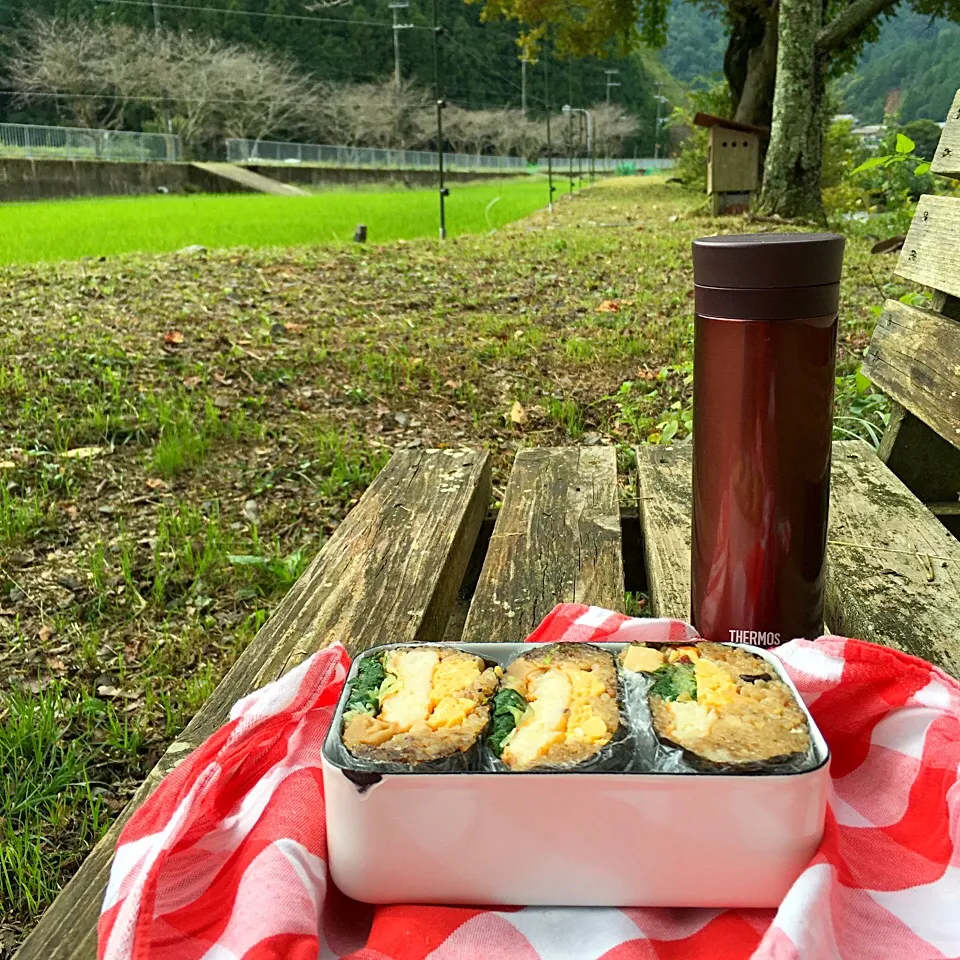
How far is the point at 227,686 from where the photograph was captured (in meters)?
0.97

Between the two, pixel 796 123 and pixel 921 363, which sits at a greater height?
pixel 796 123

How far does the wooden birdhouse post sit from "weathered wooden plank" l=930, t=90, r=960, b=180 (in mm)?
11450

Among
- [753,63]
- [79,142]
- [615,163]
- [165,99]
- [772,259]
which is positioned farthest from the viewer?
[615,163]

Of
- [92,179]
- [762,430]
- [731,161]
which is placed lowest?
[762,430]

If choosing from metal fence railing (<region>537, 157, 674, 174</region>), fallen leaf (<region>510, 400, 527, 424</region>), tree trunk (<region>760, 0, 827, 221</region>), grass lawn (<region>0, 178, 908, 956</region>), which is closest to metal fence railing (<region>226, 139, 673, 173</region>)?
metal fence railing (<region>537, 157, 674, 174</region>)

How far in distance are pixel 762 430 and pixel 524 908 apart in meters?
0.43

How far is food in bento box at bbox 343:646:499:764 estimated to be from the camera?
21.5 inches

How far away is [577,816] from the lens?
53 centimetres

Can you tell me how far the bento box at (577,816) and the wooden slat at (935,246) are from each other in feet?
4.30

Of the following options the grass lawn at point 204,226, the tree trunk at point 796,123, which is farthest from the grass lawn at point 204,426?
the tree trunk at point 796,123

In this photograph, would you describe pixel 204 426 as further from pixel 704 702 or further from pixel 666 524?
pixel 704 702

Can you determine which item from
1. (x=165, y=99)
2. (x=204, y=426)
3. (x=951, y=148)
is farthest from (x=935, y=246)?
(x=165, y=99)

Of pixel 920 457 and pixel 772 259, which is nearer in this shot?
pixel 772 259

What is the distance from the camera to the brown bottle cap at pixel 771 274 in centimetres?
70
